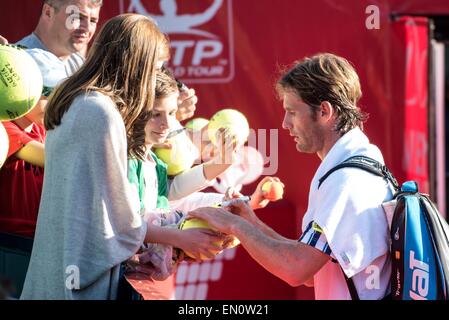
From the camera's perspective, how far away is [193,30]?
595cm

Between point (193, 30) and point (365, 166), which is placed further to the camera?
point (193, 30)

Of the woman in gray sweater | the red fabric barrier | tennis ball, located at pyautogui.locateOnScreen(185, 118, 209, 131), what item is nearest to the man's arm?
the woman in gray sweater

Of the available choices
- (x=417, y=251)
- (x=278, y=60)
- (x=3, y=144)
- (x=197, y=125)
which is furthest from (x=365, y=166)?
(x=278, y=60)

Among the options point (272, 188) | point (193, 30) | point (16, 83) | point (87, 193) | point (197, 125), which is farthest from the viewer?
point (193, 30)

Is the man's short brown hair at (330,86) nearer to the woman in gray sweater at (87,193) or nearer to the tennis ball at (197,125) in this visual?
the woman in gray sweater at (87,193)

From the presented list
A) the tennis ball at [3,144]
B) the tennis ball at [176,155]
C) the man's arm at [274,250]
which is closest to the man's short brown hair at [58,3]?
the tennis ball at [176,155]

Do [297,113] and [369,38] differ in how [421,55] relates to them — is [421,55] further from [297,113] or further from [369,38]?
[297,113]

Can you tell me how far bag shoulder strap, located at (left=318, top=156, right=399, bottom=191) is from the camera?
310cm

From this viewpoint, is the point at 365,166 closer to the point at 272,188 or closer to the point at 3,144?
the point at 272,188

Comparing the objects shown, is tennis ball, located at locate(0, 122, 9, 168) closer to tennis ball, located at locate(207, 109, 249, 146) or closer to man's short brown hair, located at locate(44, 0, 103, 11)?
man's short brown hair, located at locate(44, 0, 103, 11)

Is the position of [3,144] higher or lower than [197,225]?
higher

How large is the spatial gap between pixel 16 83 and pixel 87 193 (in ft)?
2.40

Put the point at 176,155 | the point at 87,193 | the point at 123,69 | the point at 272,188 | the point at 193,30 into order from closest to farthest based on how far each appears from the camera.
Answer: the point at 87,193, the point at 123,69, the point at 272,188, the point at 176,155, the point at 193,30
